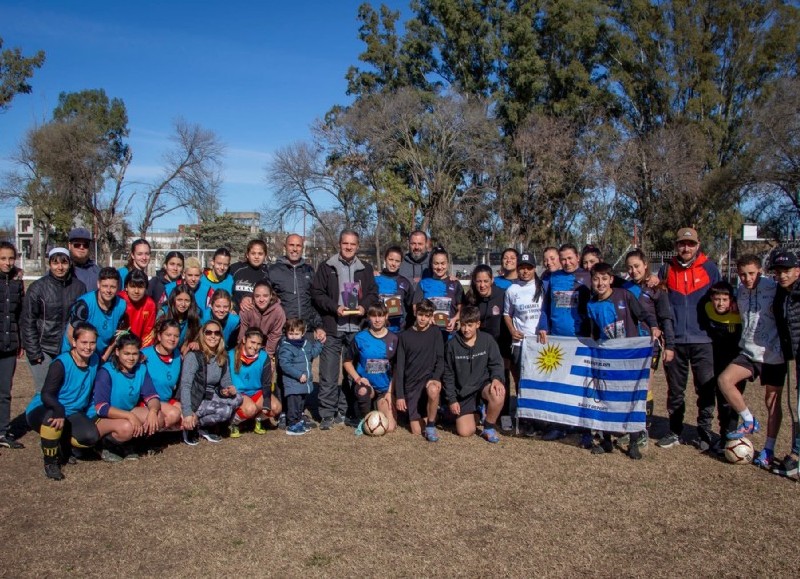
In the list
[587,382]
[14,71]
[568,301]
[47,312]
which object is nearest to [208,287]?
[47,312]

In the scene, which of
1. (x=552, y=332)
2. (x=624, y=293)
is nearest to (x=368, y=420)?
(x=552, y=332)

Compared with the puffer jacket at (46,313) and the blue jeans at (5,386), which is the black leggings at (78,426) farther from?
the blue jeans at (5,386)

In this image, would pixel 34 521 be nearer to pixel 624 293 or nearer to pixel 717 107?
pixel 624 293

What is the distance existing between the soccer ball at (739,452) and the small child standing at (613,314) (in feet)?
2.55

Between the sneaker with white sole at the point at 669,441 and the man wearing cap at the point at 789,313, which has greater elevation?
the man wearing cap at the point at 789,313

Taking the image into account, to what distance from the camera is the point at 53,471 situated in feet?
18.0

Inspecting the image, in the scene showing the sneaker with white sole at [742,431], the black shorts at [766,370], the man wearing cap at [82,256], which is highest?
the man wearing cap at [82,256]

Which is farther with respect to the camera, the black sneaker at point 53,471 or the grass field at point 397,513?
the black sneaker at point 53,471

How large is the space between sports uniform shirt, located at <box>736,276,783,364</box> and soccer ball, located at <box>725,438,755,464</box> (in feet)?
2.65

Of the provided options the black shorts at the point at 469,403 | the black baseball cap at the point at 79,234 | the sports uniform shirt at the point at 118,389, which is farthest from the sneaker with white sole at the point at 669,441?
the black baseball cap at the point at 79,234

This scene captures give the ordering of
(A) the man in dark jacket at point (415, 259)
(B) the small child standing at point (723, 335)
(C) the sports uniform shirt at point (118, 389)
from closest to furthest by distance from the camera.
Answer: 1. (C) the sports uniform shirt at point (118, 389)
2. (B) the small child standing at point (723, 335)
3. (A) the man in dark jacket at point (415, 259)

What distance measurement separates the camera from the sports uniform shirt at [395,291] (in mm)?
7492

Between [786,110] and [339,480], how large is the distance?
33.4 meters

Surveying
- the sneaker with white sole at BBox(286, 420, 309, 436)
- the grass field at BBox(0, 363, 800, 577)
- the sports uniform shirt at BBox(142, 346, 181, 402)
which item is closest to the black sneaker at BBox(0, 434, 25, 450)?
the grass field at BBox(0, 363, 800, 577)
